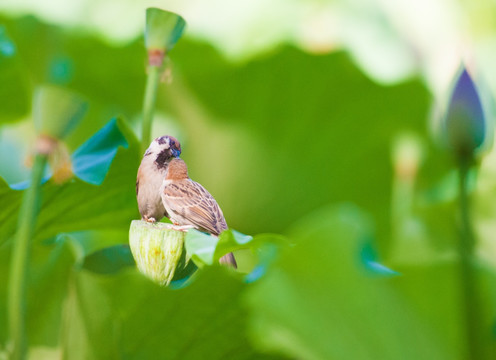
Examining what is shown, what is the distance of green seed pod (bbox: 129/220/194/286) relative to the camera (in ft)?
0.72

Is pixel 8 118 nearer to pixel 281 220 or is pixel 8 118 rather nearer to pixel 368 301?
pixel 281 220

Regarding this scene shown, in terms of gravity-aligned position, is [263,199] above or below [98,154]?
below

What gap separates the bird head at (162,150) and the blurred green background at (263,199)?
42mm

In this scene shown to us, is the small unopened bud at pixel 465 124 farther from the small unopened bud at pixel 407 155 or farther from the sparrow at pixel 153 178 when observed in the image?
the small unopened bud at pixel 407 155

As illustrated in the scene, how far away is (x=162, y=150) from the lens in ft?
0.77

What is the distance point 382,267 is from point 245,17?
129cm

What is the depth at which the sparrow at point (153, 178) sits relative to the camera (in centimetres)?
23

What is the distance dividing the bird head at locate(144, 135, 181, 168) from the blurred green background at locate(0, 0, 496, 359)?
4cm

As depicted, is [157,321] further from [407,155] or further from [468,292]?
[407,155]

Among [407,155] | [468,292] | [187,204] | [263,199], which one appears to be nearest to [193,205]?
[187,204]

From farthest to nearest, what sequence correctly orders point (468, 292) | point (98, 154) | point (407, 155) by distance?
1. point (407, 155)
2. point (98, 154)
3. point (468, 292)

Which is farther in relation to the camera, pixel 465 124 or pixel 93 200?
pixel 93 200

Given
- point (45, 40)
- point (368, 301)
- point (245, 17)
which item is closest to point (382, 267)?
point (368, 301)

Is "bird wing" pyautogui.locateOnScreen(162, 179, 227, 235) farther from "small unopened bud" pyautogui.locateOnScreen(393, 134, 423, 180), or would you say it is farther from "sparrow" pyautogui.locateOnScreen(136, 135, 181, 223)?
"small unopened bud" pyautogui.locateOnScreen(393, 134, 423, 180)
